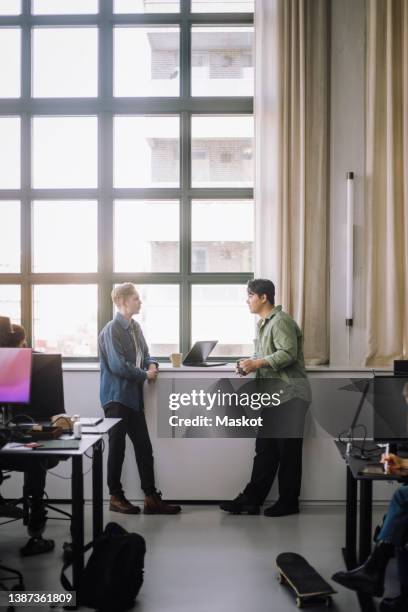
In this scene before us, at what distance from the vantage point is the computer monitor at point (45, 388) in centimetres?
319

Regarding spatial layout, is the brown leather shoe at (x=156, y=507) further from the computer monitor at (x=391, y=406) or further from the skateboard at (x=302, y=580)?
the computer monitor at (x=391, y=406)

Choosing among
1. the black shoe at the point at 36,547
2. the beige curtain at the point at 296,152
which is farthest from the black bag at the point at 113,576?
the beige curtain at the point at 296,152

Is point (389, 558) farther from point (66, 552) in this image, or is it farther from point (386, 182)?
point (386, 182)

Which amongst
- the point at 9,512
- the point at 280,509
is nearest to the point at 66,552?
the point at 9,512

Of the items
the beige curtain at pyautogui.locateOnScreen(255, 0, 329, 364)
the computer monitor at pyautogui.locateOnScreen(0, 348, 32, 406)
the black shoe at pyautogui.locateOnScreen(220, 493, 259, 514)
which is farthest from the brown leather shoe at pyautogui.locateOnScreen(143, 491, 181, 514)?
the beige curtain at pyautogui.locateOnScreen(255, 0, 329, 364)

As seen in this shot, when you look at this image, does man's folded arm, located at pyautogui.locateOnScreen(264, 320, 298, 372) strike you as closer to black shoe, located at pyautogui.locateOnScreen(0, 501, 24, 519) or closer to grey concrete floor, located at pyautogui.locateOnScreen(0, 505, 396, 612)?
grey concrete floor, located at pyautogui.locateOnScreen(0, 505, 396, 612)

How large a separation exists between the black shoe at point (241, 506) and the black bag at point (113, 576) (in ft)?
4.41

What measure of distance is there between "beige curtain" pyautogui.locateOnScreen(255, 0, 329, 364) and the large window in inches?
11.8

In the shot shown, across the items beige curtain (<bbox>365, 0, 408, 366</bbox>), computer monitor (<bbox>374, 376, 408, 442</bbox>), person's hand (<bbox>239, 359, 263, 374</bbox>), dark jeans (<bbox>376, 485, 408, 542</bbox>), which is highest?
beige curtain (<bbox>365, 0, 408, 366</bbox>)

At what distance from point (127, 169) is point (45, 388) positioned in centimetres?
201

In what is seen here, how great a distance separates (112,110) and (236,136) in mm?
980

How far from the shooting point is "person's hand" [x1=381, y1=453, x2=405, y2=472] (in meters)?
2.58

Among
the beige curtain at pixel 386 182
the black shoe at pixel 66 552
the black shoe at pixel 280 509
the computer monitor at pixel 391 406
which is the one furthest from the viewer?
the beige curtain at pixel 386 182

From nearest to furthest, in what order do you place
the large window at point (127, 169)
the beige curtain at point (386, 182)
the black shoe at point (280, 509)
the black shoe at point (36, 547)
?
the black shoe at point (36, 547)
the black shoe at point (280, 509)
the beige curtain at point (386, 182)
the large window at point (127, 169)
